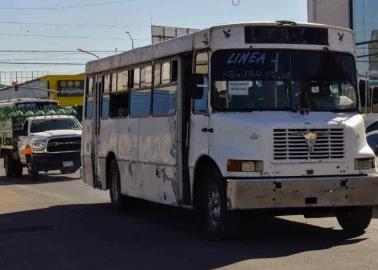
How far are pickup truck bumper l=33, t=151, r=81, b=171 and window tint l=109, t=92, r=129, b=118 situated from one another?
10.6 meters

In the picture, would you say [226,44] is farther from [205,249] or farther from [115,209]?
[115,209]

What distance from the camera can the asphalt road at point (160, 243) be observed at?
899cm

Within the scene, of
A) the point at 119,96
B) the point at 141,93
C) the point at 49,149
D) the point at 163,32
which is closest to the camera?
the point at 141,93

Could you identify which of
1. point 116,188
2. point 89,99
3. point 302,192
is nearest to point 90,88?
point 89,99

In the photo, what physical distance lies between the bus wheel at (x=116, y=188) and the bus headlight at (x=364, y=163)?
20.2 ft

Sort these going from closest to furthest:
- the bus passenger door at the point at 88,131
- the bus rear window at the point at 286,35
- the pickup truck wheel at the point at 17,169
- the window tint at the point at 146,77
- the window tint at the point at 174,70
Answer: the bus rear window at the point at 286,35, the window tint at the point at 174,70, the window tint at the point at 146,77, the bus passenger door at the point at 88,131, the pickup truck wheel at the point at 17,169

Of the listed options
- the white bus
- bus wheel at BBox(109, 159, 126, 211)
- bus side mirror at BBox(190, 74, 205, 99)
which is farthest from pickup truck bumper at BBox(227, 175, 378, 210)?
bus wheel at BBox(109, 159, 126, 211)

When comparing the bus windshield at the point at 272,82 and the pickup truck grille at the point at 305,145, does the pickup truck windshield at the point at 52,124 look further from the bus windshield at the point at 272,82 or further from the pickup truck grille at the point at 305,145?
the pickup truck grille at the point at 305,145

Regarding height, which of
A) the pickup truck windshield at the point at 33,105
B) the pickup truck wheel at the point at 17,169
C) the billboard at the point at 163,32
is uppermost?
the billboard at the point at 163,32

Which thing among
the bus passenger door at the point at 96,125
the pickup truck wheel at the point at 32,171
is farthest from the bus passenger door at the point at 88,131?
the pickup truck wheel at the point at 32,171

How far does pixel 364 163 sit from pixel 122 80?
611 centimetres

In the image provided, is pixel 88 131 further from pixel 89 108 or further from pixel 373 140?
pixel 373 140

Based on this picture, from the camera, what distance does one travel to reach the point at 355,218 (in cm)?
1095

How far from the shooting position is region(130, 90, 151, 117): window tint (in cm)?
1335
